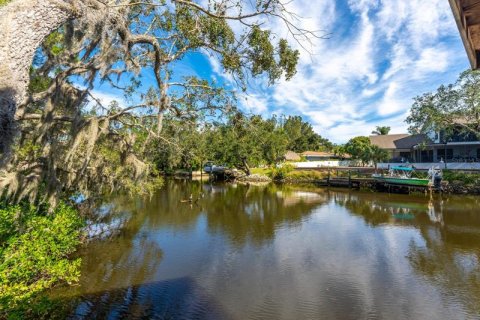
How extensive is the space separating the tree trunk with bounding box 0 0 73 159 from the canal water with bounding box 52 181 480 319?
7.06 meters

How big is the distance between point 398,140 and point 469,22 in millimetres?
46789

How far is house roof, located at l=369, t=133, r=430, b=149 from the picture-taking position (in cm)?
4006

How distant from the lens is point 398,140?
43.5m

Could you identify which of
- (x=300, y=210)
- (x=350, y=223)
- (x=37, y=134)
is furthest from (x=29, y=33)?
(x=300, y=210)

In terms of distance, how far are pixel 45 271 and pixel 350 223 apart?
15.5 m

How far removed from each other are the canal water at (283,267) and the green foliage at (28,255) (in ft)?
4.35

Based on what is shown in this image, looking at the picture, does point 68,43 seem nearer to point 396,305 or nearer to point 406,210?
point 396,305

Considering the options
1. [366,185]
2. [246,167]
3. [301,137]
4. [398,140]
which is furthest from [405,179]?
[301,137]

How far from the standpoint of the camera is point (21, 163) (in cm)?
831

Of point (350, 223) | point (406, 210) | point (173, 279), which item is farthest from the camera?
point (406, 210)

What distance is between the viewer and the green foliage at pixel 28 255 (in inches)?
231

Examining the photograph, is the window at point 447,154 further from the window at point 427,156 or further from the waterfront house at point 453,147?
the window at point 427,156

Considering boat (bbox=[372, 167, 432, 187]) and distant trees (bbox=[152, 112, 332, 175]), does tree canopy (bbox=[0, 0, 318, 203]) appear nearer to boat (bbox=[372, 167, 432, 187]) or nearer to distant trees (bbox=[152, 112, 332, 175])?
distant trees (bbox=[152, 112, 332, 175])

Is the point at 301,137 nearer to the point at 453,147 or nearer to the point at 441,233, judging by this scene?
the point at 453,147
